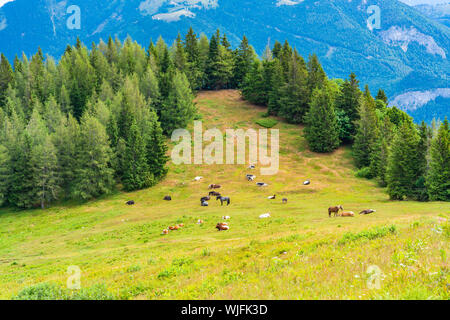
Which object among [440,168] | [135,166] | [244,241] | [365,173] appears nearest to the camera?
[244,241]

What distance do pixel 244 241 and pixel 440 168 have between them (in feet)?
122

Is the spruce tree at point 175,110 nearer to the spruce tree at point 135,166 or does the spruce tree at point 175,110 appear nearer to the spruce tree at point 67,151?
the spruce tree at point 135,166

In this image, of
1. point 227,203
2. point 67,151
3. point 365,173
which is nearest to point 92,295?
point 227,203

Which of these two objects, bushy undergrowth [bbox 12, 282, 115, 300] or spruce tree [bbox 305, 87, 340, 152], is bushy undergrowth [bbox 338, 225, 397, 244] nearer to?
bushy undergrowth [bbox 12, 282, 115, 300]

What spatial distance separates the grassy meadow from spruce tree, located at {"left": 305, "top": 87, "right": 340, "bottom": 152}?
330 centimetres

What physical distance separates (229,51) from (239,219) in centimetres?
11180

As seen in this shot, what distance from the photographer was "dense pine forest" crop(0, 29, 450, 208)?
5219cm

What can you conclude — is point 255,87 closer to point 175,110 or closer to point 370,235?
point 175,110

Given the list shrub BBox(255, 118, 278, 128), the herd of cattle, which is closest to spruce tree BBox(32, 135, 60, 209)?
the herd of cattle

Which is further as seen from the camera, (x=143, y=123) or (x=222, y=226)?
(x=143, y=123)

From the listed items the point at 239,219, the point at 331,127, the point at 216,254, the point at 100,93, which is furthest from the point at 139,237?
the point at 100,93

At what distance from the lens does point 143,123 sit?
265 ft

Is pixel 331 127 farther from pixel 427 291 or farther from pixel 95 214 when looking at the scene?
pixel 427 291
